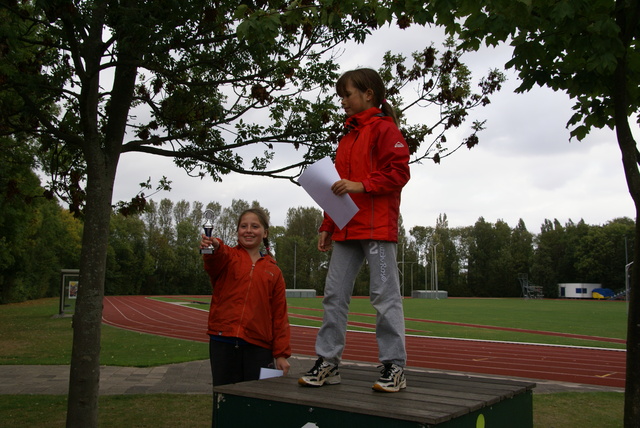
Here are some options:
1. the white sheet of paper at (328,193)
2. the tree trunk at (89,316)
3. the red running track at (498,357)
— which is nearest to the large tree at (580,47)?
the white sheet of paper at (328,193)

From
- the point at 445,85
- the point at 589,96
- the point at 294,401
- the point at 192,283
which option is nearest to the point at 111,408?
the point at 294,401

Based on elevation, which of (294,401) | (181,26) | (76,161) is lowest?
(294,401)

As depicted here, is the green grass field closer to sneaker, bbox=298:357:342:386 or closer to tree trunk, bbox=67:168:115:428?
tree trunk, bbox=67:168:115:428

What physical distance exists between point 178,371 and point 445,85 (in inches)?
297

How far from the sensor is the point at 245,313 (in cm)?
386

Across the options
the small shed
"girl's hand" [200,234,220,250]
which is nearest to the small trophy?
"girl's hand" [200,234,220,250]

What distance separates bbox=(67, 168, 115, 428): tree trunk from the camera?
212 inches

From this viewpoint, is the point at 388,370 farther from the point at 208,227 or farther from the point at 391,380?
the point at 208,227

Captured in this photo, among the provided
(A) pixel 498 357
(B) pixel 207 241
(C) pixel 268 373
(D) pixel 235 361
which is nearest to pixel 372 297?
(C) pixel 268 373

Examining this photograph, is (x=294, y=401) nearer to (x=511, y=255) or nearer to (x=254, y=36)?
(x=254, y=36)

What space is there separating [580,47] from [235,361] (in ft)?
12.5

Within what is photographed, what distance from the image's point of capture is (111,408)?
7.56 meters

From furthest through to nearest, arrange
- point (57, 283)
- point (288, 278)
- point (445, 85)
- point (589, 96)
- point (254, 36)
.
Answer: point (288, 278), point (57, 283), point (445, 85), point (589, 96), point (254, 36)

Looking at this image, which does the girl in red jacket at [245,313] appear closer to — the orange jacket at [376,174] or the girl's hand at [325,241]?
the girl's hand at [325,241]
